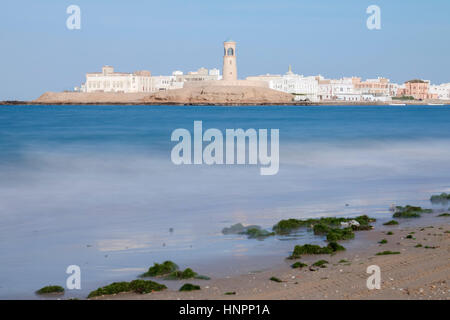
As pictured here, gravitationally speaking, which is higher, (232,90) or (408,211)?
(232,90)

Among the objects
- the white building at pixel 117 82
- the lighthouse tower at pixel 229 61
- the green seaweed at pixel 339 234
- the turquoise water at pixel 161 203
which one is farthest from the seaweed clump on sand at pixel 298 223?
the white building at pixel 117 82

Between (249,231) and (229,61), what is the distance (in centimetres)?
9934

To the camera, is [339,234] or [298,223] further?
[298,223]

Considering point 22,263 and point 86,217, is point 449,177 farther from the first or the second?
point 22,263

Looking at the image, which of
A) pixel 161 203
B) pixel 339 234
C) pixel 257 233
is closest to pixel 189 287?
pixel 257 233

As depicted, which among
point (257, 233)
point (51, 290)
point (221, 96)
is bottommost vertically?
point (51, 290)

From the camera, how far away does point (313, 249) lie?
245 inches

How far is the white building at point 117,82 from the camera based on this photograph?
123 meters

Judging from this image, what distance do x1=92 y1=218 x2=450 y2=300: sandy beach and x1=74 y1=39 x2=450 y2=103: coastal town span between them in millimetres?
102135

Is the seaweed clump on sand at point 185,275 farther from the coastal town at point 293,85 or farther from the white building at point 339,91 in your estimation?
the white building at point 339,91

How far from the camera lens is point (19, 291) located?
5098 mm

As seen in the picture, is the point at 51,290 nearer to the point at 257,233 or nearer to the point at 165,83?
the point at 257,233

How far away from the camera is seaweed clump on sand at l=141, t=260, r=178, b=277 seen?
5.52 meters

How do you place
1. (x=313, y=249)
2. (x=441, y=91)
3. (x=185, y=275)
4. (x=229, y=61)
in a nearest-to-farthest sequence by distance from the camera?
(x=185, y=275) → (x=313, y=249) → (x=229, y=61) → (x=441, y=91)
